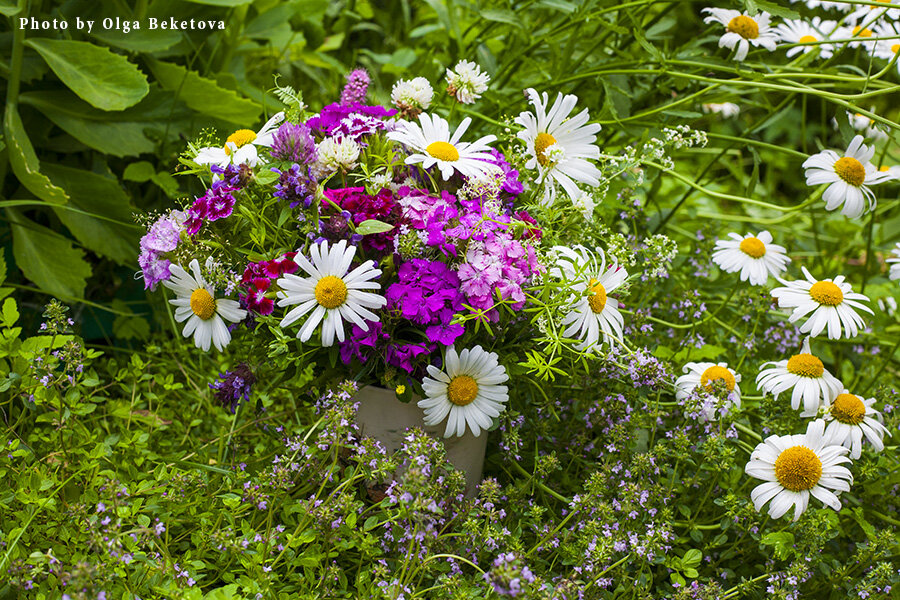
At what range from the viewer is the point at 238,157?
3.96 feet

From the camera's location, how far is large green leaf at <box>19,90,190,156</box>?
67.7 inches

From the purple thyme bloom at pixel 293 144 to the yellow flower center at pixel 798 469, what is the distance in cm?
86

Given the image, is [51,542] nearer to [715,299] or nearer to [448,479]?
[448,479]

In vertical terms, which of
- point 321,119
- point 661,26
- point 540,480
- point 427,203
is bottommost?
point 540,480

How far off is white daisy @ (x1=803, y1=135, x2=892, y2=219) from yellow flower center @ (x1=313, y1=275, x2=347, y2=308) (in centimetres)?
94

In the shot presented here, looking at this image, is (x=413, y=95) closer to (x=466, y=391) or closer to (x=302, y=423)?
(x=466, y=391)

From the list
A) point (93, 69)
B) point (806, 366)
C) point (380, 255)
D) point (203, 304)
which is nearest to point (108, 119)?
point (93, 69)

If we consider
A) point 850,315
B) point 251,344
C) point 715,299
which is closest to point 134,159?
point 251,344

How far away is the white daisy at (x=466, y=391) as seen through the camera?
115 cm

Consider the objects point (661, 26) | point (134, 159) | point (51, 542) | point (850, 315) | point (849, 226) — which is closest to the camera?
point (51, 542)

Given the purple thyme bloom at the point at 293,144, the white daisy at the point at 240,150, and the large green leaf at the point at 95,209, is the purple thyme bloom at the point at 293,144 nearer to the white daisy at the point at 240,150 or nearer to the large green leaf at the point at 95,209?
the white daisy at the point at 240,150

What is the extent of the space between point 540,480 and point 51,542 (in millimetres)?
752

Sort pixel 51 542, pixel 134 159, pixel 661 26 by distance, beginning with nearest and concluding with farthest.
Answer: pixel 51 542
pixel 661 26
pixel 134 159

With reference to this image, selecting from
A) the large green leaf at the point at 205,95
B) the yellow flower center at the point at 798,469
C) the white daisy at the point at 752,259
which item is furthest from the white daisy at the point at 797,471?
the large green leaf at the point at 205,95
